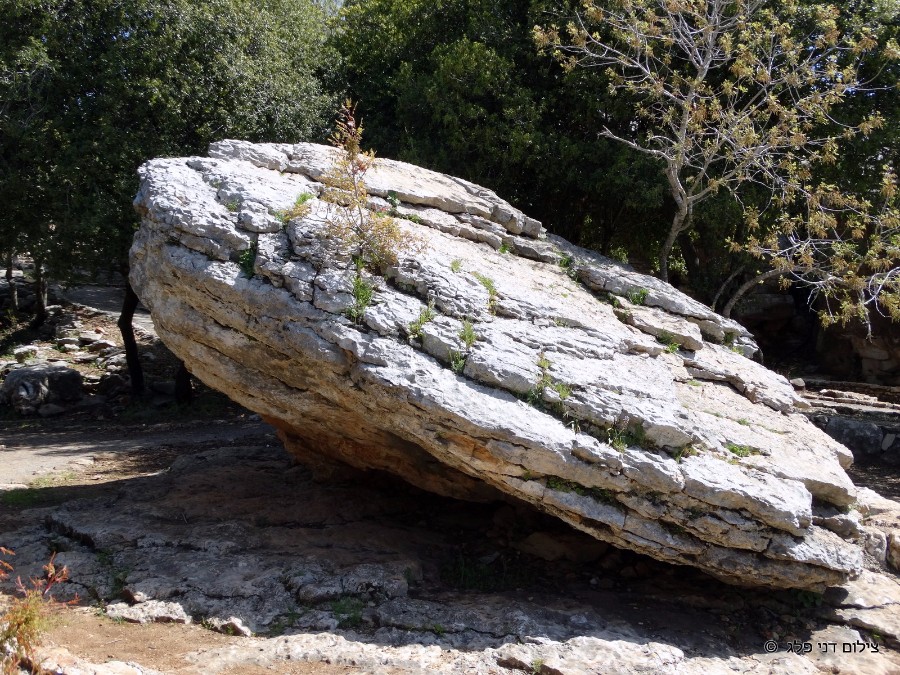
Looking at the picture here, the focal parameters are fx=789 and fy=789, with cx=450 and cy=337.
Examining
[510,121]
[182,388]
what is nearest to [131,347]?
[182,388]

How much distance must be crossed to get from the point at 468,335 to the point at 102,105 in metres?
8.55

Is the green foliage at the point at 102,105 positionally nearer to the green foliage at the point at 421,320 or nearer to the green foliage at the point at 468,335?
the green foliage at the point at 421,320

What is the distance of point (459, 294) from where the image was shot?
698cm

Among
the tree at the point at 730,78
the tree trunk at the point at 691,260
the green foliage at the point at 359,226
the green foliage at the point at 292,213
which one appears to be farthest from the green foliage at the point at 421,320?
the tree trunk at the point at 691,260

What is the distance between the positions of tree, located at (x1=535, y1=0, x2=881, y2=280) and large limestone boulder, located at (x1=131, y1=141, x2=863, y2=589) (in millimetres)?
2917

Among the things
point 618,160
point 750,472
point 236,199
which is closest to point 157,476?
point 236,199

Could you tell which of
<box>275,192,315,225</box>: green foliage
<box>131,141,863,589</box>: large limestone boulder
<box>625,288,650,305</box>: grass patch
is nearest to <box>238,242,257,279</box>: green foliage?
<box>131,141,863,589</box>: large limestone boulder

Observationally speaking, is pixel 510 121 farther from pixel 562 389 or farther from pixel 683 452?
pixel 683 452

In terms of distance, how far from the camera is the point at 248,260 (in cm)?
683

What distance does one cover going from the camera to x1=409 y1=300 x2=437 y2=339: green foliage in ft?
21.4

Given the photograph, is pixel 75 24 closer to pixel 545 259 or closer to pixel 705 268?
pixel 545 259

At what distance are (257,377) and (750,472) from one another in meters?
4.29

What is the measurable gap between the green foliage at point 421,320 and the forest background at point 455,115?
5.24 m

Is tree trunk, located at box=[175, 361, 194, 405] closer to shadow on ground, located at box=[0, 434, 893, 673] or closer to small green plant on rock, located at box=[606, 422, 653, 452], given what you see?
shadow on ground, located at box=[0, 434, 893, 673]
